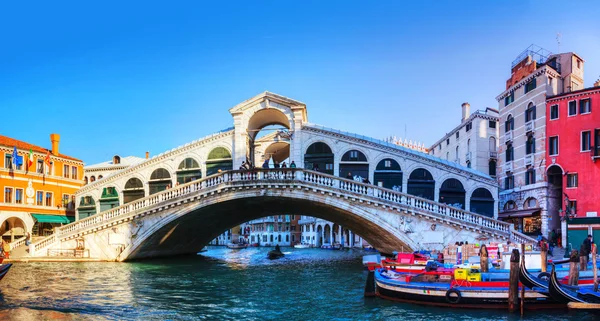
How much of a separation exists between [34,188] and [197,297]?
22931mm

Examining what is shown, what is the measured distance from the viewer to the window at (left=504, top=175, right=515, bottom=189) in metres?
31.2

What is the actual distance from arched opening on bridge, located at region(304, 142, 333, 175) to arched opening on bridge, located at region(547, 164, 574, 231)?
1217 centimetres

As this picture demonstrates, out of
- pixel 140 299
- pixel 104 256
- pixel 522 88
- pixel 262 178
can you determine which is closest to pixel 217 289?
pixel 140 299

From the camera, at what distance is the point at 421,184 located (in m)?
28.8

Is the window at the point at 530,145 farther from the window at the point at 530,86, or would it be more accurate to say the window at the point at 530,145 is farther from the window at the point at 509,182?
the window at the point at 530,86

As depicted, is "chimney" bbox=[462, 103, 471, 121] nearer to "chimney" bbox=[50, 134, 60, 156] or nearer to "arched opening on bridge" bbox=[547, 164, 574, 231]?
"arched opening on bridge" bbox=[547, 164, 574, 231]

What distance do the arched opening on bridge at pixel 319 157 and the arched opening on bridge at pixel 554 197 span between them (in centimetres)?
1217

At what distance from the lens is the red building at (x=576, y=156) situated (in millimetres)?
26422

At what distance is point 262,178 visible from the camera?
2512 centimetres

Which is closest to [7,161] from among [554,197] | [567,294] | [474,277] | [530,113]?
[474,277]

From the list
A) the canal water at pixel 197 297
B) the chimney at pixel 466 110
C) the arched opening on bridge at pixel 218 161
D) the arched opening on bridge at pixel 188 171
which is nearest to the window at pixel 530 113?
the chimney at pixel 466 110

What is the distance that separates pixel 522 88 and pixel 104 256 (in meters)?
25.8

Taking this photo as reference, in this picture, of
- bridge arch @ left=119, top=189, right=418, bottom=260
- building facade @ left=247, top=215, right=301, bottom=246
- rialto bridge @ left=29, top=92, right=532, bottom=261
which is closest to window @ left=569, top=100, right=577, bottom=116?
rialto bridge @ left=29, top=92, right=532, bottom=261

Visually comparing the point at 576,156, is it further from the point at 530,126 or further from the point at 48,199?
the point at 48,199
